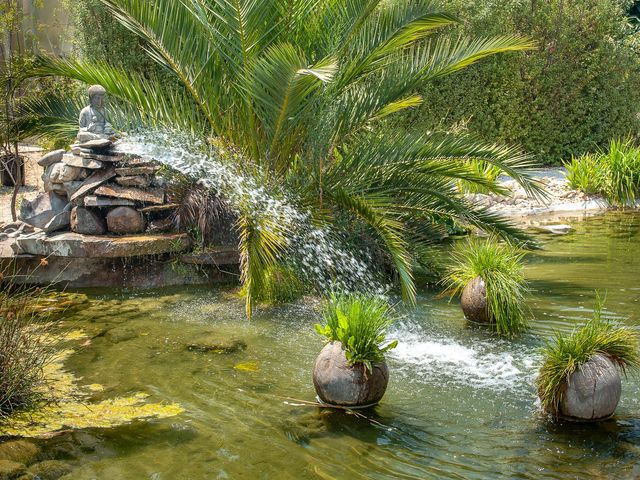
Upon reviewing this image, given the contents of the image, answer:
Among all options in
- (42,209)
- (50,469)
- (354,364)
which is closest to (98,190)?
(42,209)

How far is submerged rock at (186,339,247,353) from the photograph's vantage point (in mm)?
6578

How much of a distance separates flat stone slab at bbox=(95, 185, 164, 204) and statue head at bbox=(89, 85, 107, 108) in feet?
3.13

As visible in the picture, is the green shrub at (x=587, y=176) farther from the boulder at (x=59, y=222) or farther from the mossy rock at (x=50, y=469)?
the mossy rock at (x=50, y=469)

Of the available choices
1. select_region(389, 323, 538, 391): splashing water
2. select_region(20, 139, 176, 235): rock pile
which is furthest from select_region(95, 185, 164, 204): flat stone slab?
select_region(389, 323, 538, 391): splashing water

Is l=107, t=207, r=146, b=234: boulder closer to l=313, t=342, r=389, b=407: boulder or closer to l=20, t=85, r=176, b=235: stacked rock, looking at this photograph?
l=20, t=85, r=176, b=235: stacked rock

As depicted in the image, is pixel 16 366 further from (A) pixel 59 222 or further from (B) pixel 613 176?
(B) pixel 613 176

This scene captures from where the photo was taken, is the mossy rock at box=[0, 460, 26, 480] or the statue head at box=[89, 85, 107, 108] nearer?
the mossy rock at box=[0, 460, 26, 480]

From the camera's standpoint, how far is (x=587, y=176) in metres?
Answer: 13.7

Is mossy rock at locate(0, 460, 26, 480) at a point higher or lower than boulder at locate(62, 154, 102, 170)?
lower

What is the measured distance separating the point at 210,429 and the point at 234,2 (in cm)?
438

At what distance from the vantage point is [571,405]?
Result: 4891 mm

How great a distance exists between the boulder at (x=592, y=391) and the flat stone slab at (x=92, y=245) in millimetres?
5141

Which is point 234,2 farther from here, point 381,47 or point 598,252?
point 598,252

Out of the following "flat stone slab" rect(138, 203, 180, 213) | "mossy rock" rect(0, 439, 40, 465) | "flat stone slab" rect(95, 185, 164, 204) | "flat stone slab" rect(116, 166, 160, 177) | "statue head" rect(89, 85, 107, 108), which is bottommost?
"mossy rock" rect(0, 439, 40, 465)
